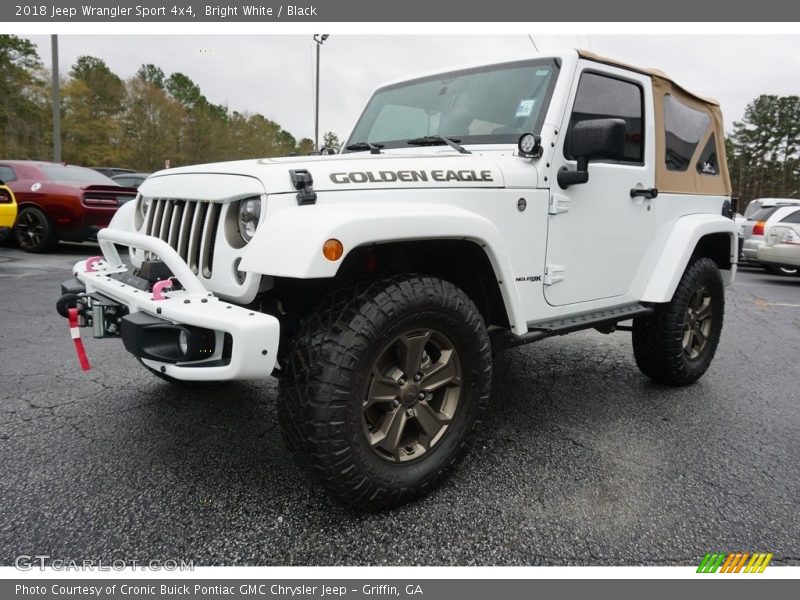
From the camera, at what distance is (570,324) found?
9.69ft

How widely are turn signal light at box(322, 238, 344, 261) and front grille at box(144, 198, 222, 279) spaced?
662mm

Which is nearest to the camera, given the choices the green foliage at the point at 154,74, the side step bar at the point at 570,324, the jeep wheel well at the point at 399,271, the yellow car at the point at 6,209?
the jeep wheel well at the point at 399,271

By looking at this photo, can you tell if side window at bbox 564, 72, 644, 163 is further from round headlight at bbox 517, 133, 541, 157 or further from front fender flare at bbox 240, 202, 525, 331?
front fender flare at bbox 240, 202, 525, 331

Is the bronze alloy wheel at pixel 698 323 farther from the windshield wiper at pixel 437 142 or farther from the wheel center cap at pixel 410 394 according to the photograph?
the wheel center cap at pixel 410 394

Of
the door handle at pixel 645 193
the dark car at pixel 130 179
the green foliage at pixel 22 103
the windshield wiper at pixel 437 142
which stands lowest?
the door handle at pixel 645 193

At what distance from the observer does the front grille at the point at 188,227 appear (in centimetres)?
231

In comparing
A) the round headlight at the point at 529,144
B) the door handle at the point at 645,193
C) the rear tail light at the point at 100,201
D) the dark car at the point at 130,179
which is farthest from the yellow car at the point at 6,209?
the door handle at the point at 645,193

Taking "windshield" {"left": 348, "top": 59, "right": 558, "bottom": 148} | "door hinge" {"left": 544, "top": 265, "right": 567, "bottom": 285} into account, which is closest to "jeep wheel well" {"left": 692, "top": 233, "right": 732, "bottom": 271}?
"door hinge" {"left": 544, "top": 265, "right": 567, "bottom": 285}

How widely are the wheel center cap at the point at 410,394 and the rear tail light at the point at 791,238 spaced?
35.9 ft

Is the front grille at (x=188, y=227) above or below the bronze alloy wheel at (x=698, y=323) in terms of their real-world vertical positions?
above

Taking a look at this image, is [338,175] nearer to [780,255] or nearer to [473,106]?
[473,106]

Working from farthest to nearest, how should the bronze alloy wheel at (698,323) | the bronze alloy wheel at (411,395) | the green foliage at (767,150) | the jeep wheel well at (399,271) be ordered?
1. the green foliage at (767,150)
2. the bronze alloy wheel at (698,323)
3. the jeep wheel well at (399,271)
4. the bronze alloy wheel at (411,395)

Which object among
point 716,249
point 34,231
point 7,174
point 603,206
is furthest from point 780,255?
point 7,174

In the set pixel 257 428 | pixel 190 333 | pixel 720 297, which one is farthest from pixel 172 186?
pixel 720 297
